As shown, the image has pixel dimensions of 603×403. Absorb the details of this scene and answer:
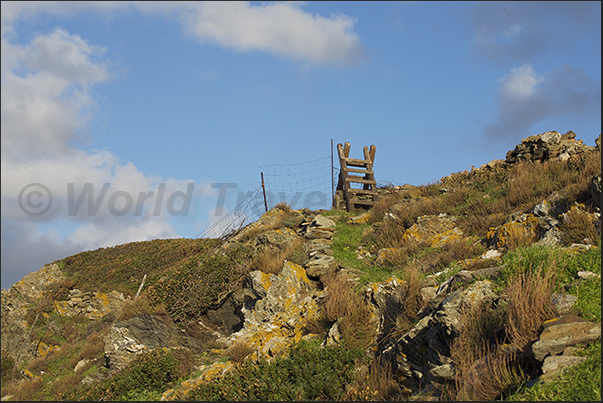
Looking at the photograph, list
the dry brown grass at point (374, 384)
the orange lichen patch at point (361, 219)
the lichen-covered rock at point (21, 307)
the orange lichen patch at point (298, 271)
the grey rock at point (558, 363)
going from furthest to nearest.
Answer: the orange lichen patch at point (361, 219)
the lichen-covered rock at point (21, 307)
the orange lichen patch at point (298, 271)
the dry brown grass at point (374, 384)
the grey rock at point (558, 363)

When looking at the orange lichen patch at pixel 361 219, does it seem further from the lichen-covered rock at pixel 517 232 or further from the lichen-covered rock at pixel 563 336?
the lichen-covered rock at pixel 563 336

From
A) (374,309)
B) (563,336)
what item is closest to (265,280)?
(374,309)

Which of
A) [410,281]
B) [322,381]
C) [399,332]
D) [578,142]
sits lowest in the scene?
[322,381]

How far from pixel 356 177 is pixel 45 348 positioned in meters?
12.9

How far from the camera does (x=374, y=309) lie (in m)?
9.38

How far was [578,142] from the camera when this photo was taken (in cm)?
1547

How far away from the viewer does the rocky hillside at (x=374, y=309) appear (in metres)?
5.97

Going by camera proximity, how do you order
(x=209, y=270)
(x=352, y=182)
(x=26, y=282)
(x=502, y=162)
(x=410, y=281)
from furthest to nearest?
1. (x=26, y=282)
2. (x=352, y=182)
3. (x=502, y=162)
4. (x=209, y=270)
5. (x=410, y=281)

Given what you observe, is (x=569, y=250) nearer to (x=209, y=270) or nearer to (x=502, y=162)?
(x=209, y=270)

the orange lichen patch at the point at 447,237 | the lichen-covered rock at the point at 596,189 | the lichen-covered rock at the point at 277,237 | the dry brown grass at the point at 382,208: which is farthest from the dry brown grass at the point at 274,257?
the lichen-covered rock at the point at 596,189

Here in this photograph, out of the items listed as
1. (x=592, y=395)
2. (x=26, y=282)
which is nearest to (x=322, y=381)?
(x=592, y=395)

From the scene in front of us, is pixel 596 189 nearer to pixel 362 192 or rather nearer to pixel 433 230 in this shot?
pixel 433 230

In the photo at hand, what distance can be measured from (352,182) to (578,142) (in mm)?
8132

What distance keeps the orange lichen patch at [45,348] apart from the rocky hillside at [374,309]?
7 centimetres
